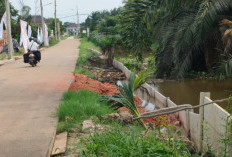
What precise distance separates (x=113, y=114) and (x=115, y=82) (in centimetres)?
925

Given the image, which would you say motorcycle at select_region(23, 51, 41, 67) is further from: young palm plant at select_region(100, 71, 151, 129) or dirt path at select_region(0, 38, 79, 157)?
young palm plant at select_region(100, 71, 151, 129)

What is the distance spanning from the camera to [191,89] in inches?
563

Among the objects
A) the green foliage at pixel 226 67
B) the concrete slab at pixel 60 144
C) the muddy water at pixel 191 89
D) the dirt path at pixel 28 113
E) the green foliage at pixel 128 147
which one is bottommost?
the muddy water at pixel 191 89

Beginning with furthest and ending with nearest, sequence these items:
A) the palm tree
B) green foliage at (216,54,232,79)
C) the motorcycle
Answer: the motorcycle < the palm tree < green foliage at (216,54,232,79)

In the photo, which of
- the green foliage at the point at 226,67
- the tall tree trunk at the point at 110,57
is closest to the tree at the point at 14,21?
the tall tree trunk at the point at 110,57

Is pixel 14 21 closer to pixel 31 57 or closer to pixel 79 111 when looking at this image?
pixel 31 57

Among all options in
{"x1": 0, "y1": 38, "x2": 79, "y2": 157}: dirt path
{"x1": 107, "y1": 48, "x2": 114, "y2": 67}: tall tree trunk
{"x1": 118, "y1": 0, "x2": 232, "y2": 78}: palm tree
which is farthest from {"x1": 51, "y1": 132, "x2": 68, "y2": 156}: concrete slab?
{"x1": 107, "y1": 48, "x2": 114, "y2": 67}: tall tree trunk

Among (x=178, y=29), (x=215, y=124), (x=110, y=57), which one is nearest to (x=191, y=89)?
(x=178, y=29)

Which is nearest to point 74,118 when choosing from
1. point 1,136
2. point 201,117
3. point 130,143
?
point 1,136

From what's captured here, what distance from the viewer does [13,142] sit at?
552 centimetres

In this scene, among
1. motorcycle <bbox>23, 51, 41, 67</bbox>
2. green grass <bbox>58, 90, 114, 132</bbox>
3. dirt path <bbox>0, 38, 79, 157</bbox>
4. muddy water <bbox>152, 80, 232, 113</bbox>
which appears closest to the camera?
dirt path <bbox>0, 38, 79, 157</bbox>

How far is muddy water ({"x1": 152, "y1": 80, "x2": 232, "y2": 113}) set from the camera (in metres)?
12.8

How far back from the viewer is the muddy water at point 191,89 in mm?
12834

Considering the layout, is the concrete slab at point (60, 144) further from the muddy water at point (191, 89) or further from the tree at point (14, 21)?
the tree at point (14, 21)
